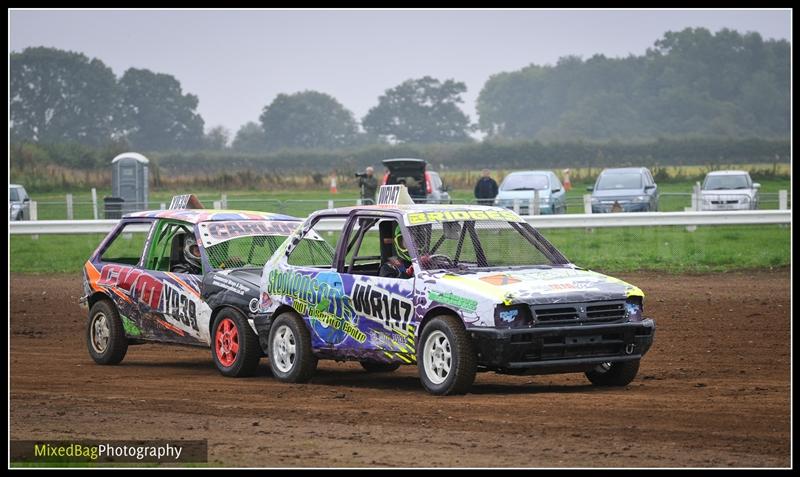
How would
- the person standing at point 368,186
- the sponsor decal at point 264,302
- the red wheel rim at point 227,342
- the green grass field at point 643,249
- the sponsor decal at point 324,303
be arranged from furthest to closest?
the person standing at point 368,186 → the green grass field at point 643,249 → the red wheel rim at point 227,342 → the sponsor decal at point 264,302 → the sponsor decal at point 324,303

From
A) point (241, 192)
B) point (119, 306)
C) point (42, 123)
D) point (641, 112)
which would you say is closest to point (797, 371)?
point (119, 306)

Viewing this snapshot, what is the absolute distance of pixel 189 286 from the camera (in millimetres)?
14016

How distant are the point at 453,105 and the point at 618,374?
101 meters

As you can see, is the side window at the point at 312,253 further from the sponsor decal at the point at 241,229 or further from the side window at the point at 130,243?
the side window at the point at 130,243

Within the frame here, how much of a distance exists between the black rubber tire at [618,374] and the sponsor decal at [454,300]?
1.42 meters

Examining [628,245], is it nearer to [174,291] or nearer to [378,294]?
[174,291]

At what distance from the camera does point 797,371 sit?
41.1ft

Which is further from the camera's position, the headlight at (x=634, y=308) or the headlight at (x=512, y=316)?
the headlight at (x=634, y=308)

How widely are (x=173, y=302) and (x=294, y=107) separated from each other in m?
94.9

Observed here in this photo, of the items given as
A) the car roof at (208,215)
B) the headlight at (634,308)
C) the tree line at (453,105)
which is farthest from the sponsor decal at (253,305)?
the tree line at (453,105)

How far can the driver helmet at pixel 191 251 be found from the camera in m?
14.6

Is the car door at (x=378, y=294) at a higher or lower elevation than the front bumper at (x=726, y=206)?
lower

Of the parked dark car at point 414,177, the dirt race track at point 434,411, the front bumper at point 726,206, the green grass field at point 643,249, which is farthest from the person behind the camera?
the parked dark car at point 414,177
